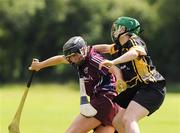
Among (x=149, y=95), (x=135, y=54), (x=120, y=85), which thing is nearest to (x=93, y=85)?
(x=120, y=85)

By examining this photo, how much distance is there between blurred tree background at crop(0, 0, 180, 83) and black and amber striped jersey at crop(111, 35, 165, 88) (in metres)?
50.0

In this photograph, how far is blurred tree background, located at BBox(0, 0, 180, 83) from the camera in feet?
198

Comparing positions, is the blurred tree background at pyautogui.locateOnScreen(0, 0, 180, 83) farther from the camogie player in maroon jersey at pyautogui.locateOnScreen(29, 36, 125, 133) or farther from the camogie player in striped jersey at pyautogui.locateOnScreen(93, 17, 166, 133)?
the camogie player in striped jersey at pyautogui.locateOnScreen(93, 17, 166, 133)

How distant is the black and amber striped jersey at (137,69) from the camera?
8719 millimetres

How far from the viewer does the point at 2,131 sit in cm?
1471

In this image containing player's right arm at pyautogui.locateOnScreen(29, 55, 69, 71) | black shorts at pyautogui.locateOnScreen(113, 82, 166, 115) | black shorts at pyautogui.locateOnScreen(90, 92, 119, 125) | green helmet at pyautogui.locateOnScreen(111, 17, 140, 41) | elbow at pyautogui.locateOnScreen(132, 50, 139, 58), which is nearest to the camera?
elbow at pyautogui.locateOnScreen(132, 50, 139, 58)

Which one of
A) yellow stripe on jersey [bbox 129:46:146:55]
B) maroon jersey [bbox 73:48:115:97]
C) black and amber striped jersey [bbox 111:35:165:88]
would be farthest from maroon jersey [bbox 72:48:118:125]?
yellow stripe on jersey [bbox 129:46:146:55]

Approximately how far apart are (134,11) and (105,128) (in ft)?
178

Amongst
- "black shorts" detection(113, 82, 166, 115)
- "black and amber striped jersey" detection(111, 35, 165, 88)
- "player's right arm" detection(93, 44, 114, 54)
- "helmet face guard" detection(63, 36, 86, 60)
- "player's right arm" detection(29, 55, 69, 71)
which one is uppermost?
"helmet face guard" detection(63, 36, 86, 60)

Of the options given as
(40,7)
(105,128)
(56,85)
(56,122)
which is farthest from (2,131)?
(40,7)

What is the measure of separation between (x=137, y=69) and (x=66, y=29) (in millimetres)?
55696

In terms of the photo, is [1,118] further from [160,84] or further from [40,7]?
[40,7]

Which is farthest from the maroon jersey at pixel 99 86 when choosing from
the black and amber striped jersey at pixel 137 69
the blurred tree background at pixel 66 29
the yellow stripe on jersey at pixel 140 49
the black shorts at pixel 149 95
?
the blurred tree background at pixel 66 29

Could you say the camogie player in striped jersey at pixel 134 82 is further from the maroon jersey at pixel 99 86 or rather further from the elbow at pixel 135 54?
the maroon jersey at pixel 99 86
